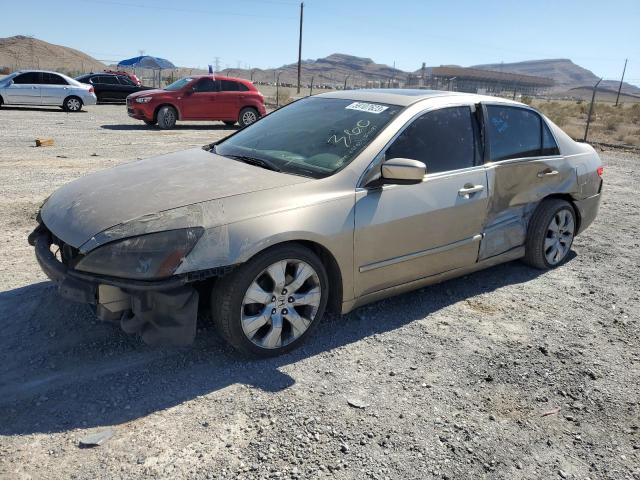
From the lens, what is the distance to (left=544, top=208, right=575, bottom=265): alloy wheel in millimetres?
5219

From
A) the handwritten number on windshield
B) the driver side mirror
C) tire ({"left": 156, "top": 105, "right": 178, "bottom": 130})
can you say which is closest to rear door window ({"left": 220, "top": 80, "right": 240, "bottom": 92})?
tire ({"left": 156, "top": 105, "right": 178, "bottom": 130})

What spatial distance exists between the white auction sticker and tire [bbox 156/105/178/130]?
12930mm

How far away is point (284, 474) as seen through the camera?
2.53 m

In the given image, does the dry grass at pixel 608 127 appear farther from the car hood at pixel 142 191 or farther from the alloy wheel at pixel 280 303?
the alloy wheel at pixel 280 303

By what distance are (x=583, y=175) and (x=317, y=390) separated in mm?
3746

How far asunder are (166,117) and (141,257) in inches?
561

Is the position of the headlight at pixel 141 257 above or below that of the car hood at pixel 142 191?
below

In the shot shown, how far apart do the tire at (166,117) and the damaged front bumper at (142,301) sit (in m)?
13.8

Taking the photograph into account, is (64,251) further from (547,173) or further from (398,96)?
(547,173)

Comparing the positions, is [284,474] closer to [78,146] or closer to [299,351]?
[299,351]

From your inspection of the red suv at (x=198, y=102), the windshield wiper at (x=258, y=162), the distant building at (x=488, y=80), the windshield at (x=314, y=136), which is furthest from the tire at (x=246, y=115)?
the distant building at (x=488, y=80)

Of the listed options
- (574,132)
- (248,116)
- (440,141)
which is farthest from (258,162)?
(574,132)

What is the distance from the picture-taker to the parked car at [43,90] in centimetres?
1892

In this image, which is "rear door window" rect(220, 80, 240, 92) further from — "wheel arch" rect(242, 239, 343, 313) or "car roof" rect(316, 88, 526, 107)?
"wheel arch" rect(242, 239, 343, 313)
